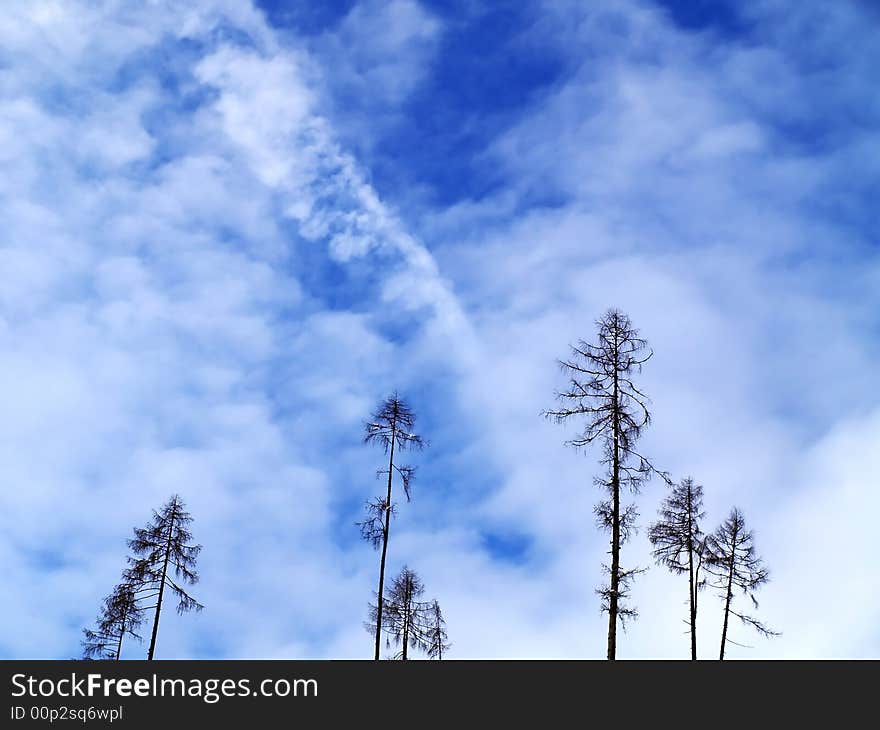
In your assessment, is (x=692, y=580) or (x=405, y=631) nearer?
(x=692, y=580)

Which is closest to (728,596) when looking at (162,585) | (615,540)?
(615,540)

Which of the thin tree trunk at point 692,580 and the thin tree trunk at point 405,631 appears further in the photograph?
the thin tree trunk at point 405,631

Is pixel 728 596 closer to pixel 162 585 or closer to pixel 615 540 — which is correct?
pixel 615 540

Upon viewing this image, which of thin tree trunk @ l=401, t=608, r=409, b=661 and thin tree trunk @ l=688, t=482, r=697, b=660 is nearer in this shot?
thin tree trunk @ l=688, t=482, r=697, b=660

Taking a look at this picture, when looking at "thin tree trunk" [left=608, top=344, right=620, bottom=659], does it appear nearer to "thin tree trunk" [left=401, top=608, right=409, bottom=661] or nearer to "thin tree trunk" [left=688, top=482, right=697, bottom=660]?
"thin tree trunk" [left=688, top=482, right=697, bottom=660]

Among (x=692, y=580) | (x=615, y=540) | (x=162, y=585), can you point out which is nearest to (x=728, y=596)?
(x=692, y=580)

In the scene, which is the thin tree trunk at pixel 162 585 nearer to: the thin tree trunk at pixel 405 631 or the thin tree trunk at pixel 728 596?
the thin tree trunk at pixel 405 631

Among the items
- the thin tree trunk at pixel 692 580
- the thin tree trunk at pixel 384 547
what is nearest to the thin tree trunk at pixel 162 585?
the thin tree trunk at pixel 384 547

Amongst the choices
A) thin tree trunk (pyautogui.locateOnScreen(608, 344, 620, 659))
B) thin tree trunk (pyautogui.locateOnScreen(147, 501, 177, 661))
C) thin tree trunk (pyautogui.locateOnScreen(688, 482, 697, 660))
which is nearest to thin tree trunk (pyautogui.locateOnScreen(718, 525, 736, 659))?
thin tree trunk (pyautogui.locateOnScreen(688, 482, 697, 660))

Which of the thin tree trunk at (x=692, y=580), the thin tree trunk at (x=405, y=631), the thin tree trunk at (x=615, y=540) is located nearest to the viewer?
the thin tree trunk at (x=615, y=540)
